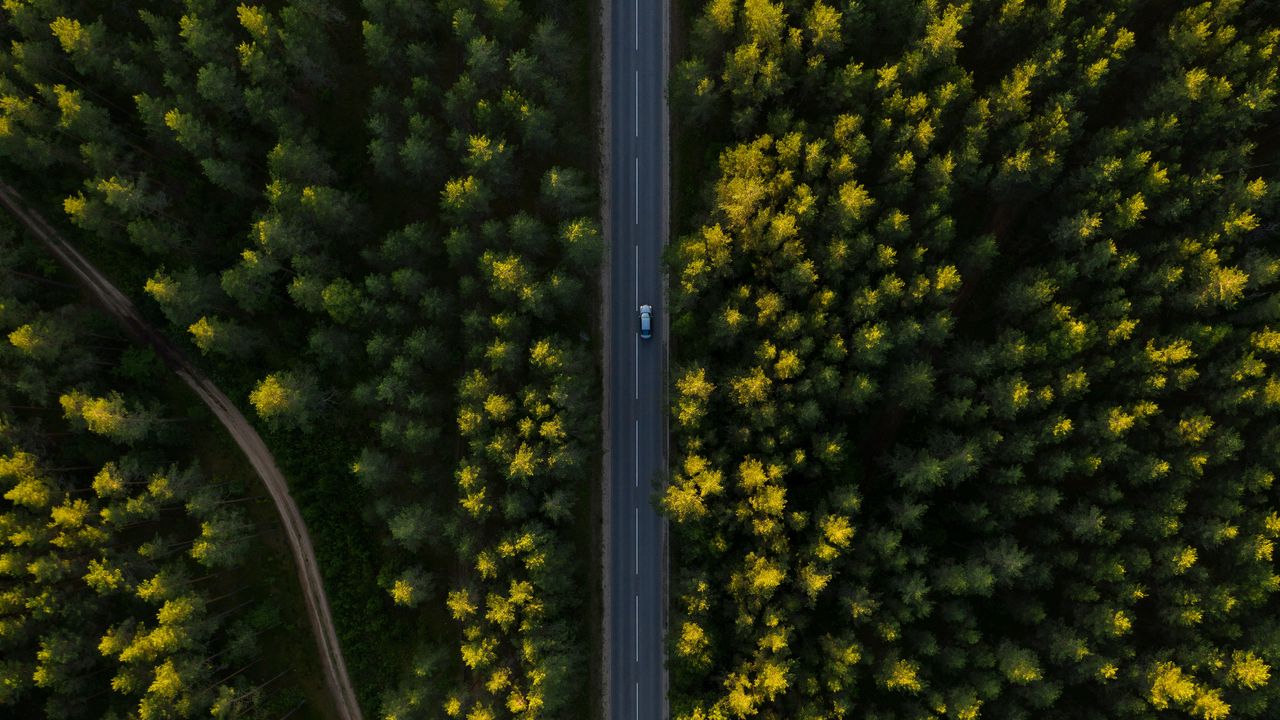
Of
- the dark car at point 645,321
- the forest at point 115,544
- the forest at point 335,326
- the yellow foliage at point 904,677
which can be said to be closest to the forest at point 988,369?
the yellow foliage at point 904,677

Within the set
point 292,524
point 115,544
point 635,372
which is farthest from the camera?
point 635,372

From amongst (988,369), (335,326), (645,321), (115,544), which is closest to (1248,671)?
(988,369)

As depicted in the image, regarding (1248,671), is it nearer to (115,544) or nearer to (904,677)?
(904,677)

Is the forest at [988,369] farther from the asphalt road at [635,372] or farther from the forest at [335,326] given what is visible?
the forest at [335,326]

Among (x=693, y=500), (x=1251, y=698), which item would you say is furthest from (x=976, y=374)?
(x=1251, y=698)

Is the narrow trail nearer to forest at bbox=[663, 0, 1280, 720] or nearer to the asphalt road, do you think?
the asphalt road

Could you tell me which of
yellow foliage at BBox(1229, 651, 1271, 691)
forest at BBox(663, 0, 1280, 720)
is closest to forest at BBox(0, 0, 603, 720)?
forest at BBox(663, 0, 1280, 720)
